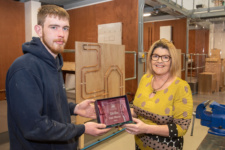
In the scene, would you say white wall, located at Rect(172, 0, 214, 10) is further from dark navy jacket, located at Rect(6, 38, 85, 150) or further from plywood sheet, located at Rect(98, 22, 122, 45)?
dark navy jacket, located at Rect(6, 38, 85, 150)

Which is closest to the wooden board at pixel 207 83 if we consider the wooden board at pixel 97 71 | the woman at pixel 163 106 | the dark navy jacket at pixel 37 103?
the wooden board at pixel 97 71

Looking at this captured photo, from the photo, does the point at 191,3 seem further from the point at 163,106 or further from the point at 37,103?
the point at 37,103

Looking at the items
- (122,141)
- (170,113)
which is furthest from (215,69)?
(170,113)

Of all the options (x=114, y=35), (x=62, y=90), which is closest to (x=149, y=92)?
(x=62, y=90)

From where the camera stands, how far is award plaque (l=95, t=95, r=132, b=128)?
1191mm

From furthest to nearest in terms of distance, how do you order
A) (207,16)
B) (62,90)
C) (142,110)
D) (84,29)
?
(84,29) → (207,16) → (142,110) → (62,90)

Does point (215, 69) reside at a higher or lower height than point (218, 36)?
lower

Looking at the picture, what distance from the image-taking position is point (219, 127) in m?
1.21

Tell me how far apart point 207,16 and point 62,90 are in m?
4.88

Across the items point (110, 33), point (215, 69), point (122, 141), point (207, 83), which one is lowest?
point (122, 141)

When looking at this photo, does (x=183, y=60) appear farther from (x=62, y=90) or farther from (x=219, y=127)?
(x=62, y=90)

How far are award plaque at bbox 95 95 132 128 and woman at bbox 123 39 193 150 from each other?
0.23 ft

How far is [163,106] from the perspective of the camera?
1241 millimetres

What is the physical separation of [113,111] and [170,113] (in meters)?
0.38
